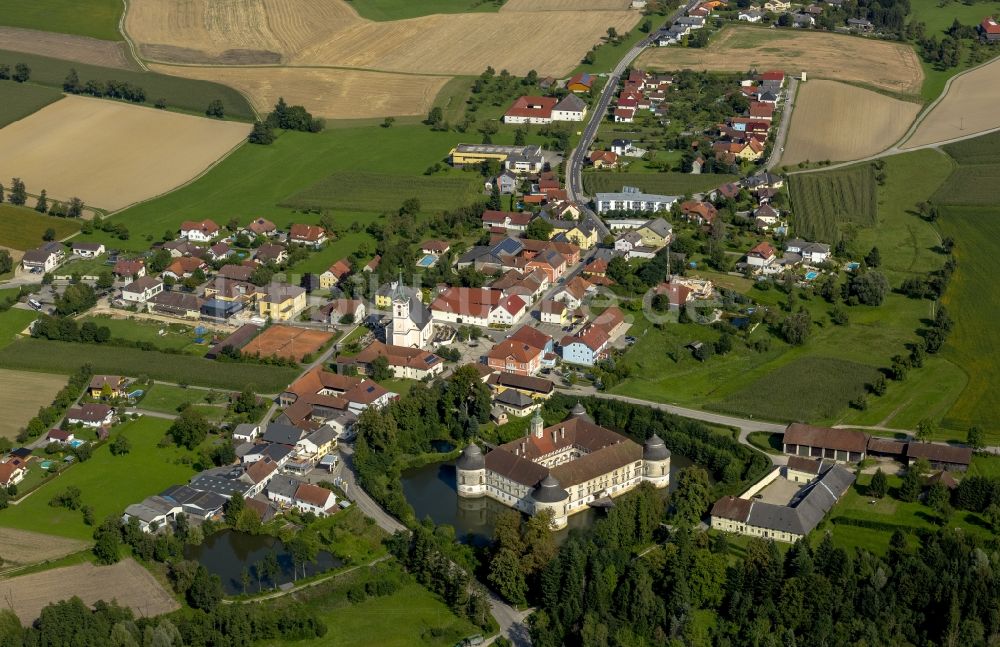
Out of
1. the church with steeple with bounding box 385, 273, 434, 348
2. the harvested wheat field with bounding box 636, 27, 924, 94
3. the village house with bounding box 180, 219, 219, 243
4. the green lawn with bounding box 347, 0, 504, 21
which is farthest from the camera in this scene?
the green lawn with bounding box 347, 0, 504, 21

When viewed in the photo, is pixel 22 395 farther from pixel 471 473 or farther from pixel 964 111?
pixel 964 111

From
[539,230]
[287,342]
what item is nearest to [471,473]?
[287,342]

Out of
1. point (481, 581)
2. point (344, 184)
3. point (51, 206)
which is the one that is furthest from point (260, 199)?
point (481, 581)

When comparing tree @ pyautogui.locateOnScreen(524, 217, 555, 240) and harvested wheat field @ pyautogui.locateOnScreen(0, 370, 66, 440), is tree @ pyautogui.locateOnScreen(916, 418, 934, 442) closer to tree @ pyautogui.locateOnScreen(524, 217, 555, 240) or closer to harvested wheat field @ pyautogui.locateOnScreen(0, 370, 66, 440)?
tree @ pyautogui.locateOnScreen(524, 217, 555, 240)

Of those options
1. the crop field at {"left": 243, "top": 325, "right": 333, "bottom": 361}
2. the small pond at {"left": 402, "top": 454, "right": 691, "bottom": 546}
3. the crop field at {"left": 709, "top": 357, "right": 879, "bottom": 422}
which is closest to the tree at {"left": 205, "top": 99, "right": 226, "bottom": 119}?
the crop field at {"left": 243, "top": 325, "right": 333, "bottom": 361}

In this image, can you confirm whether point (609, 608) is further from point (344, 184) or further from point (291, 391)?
point (344, 184)

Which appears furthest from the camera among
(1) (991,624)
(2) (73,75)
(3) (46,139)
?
(2) (73,75)

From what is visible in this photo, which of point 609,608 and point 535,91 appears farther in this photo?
point 535,91
